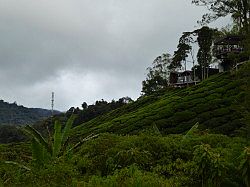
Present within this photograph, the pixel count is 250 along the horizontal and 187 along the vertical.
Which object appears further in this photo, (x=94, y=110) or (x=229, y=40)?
(x=94, y=110)

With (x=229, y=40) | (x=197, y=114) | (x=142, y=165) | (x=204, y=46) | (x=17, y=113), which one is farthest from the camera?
(x=17, y=113)

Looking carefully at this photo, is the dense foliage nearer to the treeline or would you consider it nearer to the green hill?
the green hill

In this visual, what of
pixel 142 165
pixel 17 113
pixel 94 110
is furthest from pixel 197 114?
pixel 17 113

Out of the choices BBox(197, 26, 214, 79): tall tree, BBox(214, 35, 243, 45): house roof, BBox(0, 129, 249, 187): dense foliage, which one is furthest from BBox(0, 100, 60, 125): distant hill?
BBox(0, 129, 249, 187): dense foliage

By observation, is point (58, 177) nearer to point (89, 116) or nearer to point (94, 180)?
point (94, 180)

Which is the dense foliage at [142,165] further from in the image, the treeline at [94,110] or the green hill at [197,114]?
the treeline at [94,110]

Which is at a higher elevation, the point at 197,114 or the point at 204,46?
the point at 204,46

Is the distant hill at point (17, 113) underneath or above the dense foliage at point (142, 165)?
above

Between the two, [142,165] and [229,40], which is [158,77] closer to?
[229,40]

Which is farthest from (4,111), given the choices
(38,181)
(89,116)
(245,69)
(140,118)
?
(38,181)

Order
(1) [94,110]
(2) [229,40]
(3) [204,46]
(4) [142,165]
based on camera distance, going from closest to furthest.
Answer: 1. (4) [142,165]
2. (2) [229,40]
3. (3) [204,46]
4. (1) [94,110]

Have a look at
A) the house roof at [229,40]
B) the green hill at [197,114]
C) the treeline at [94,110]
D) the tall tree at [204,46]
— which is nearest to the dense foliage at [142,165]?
the green hill at [197,114]

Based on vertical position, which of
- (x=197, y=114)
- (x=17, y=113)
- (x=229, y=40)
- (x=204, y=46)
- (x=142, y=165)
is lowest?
(x=142, y=165)

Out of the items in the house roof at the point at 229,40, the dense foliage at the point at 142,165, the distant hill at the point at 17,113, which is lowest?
the dense foliage at the point at 142,165
